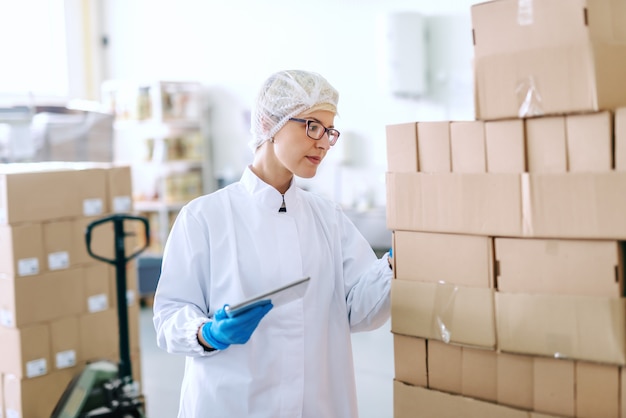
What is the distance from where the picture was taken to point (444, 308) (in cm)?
156

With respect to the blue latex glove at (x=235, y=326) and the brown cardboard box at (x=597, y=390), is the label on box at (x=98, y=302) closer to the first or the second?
the blue latex glove at (x=235, y=326)

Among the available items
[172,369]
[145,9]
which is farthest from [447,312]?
[145,9]

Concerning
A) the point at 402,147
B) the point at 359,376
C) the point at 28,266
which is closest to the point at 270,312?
the point at 402,147

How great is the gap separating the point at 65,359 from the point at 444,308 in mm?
2319

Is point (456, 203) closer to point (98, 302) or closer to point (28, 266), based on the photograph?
point (28, 266)

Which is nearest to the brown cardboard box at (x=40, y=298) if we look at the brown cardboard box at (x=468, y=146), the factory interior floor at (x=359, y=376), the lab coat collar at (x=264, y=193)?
the factory interior floor at (x=359, y=376)

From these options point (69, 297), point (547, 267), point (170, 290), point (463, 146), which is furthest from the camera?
point (69, 297)

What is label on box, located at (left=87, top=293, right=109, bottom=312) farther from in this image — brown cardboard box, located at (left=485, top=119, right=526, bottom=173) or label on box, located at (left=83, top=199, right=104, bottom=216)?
brown cardboard box, located at (left=485, top=119, right=526, bottom=173)

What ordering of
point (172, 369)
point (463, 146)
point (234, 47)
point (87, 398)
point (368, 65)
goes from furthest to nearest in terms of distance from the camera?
point (234, 47), point (368, 65), point (172, 369), point (87, 398), point (463, 146)

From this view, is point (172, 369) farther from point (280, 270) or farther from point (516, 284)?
point (516, 284)

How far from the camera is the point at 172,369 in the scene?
14.4 feet

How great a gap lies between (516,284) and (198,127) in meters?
5.67

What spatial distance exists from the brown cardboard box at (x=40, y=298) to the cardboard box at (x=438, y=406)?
2.06 metres

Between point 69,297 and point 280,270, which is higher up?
point 280,270
